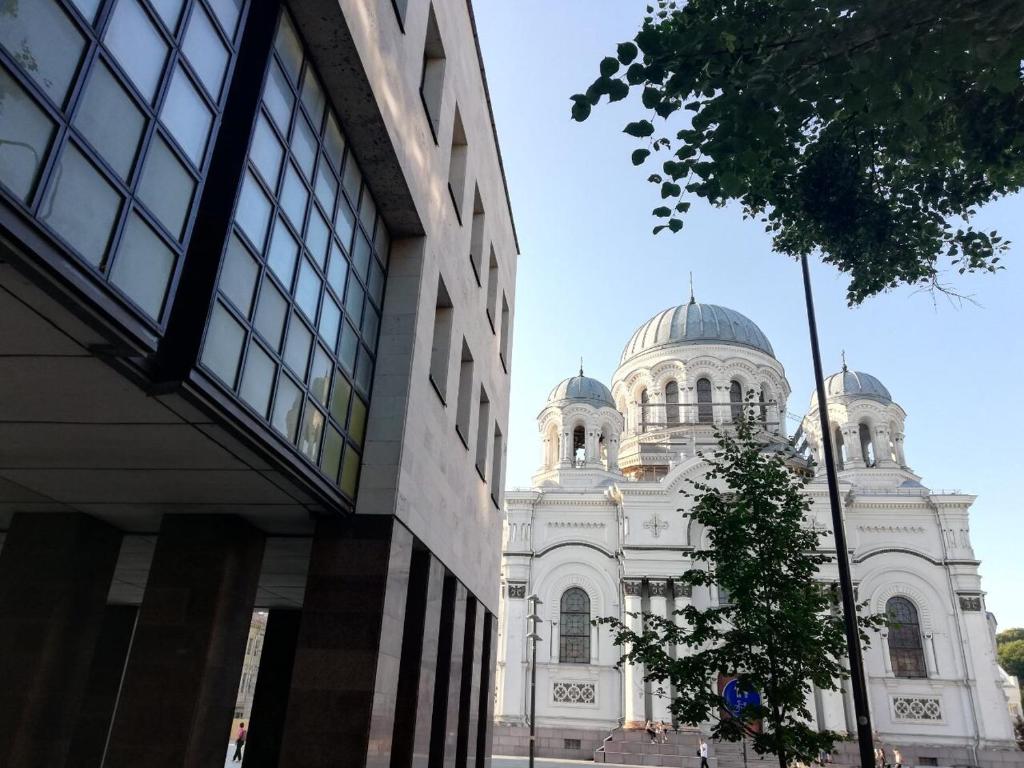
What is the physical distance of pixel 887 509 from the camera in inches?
1626

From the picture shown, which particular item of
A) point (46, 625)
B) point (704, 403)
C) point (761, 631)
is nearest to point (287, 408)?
point (46, 625)

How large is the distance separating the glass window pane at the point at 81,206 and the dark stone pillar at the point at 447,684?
9.16m

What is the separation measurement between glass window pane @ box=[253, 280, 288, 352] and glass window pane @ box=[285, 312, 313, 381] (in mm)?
185

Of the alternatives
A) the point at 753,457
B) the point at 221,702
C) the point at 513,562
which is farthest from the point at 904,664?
the point at 221,702

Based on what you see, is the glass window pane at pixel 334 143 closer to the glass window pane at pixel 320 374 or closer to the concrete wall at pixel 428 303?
the concrete wall at pixel 428 303

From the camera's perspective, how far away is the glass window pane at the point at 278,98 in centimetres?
789

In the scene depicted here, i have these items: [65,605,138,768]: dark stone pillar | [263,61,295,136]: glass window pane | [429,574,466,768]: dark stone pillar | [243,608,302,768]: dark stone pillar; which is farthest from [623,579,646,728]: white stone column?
[263,61,295,136]: glass window pane

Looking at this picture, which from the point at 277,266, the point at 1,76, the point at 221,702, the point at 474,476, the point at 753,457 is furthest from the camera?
the point at 474,476

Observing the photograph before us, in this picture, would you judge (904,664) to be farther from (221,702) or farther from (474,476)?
(221,702)

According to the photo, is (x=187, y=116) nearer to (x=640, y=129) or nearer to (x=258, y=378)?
(x=258, y=378)

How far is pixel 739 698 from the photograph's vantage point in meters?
12.7

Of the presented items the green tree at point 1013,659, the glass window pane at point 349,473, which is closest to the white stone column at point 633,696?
the glass window pane at point 349,473

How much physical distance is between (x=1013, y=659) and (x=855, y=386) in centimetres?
5599

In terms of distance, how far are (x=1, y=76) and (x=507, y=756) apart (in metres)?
35.8
